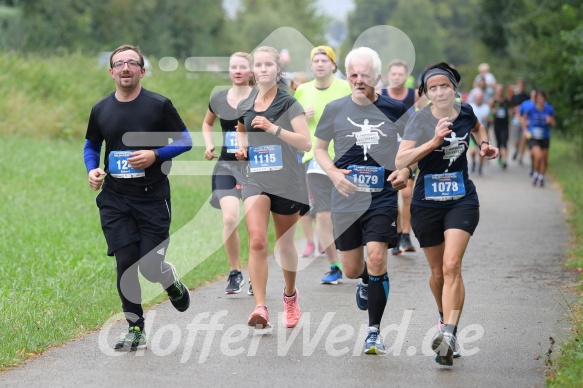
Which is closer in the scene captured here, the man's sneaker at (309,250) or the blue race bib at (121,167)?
the blue race bib at (121,167)

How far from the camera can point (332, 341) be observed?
7.79 m

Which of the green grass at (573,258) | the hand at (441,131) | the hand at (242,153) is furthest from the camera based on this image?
the hand at (242,153)

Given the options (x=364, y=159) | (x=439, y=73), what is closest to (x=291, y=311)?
(x=364, y=159)

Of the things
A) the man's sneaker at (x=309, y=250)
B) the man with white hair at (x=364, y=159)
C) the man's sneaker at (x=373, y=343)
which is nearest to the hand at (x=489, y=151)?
the man with white hair at (x=364, y=159)

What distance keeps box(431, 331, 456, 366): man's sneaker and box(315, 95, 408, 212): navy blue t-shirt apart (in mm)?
1278

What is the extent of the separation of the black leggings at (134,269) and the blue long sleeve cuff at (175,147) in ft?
2.00

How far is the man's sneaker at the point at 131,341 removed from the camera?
746 cm

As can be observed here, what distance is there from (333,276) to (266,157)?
274 cm

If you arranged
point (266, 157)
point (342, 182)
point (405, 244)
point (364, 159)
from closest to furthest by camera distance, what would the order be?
point (342, 182) < point (364, 159) < point (266, 157) < point (405, 244)

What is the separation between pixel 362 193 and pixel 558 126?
19.4 m

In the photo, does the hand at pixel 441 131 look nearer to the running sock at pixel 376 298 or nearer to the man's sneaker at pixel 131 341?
the running sock at pixel 376 298

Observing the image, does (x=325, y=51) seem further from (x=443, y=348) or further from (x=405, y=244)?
(x=443, y=348)

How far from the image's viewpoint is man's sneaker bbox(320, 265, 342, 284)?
1066 cm

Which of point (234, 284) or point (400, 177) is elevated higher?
point (400, 177)
